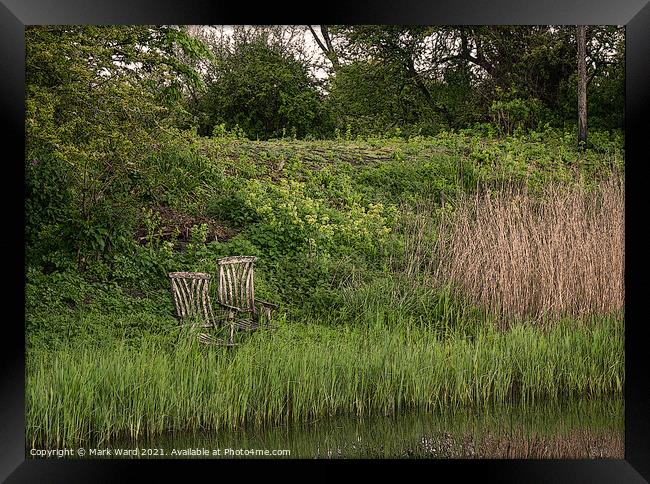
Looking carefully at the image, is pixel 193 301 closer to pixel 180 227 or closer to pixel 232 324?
pixel 232 324

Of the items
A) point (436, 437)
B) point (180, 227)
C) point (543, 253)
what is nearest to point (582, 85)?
point (543, 253)

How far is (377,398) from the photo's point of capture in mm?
4668

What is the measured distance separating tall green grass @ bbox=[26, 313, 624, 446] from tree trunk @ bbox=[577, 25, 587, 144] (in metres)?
1.59

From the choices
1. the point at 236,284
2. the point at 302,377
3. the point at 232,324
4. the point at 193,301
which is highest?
the point at 236,284

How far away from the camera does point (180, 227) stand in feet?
18.5

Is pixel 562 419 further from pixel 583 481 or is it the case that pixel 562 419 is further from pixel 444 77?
pixel 444 77

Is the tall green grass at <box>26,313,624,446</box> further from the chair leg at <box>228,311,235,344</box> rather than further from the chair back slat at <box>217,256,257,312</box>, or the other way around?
the chair back slat at <box>217,256,257,312</box>

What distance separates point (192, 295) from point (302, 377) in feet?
3.66

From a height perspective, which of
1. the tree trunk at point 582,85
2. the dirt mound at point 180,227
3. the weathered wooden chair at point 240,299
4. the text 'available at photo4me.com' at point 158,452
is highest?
the tree trunk at point 582,85

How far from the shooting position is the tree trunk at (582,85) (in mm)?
5691

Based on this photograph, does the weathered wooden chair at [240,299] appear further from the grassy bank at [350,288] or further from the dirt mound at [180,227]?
the dirt mound at [180,227]

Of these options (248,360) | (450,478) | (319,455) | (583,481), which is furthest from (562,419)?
(248,360)
